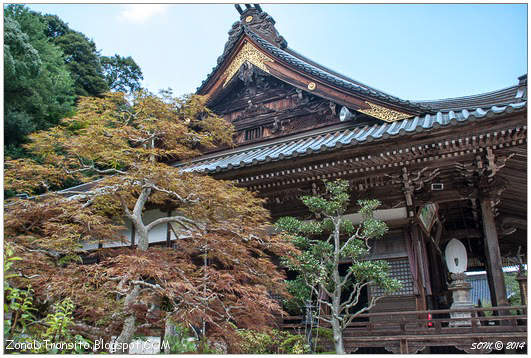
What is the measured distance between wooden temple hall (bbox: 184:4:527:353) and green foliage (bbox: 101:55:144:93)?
19.6 m

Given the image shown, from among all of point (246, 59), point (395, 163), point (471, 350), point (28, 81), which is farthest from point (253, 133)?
point (28, 81)

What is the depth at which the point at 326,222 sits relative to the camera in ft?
19.9

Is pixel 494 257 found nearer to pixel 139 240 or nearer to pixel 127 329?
pixel 139 240

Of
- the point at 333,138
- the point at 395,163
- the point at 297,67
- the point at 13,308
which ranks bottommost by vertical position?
the point at 13,308

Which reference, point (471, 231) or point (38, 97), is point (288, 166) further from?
point (38, 97)

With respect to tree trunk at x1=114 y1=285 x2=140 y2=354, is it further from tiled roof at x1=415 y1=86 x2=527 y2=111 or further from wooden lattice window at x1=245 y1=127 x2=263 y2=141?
tiled roof at x1=415 y1=86 x2=527 y2=111

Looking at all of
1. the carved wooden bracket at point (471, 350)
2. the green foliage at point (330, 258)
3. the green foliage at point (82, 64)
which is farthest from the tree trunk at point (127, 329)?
the green foliage at point (82, 64)

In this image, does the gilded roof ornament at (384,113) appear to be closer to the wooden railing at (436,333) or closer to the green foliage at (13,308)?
the wooden railing at (436,333)

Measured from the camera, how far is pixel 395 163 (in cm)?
667

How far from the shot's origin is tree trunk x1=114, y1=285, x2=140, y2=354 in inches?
182

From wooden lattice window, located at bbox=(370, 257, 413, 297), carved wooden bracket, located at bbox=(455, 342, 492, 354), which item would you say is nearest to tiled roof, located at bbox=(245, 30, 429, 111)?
wooden lattice window, located at bbox=(370, 257, 413, 297)

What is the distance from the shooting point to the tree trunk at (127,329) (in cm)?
461

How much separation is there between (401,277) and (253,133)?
503cm

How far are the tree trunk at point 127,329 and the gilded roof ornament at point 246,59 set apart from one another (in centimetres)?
668
